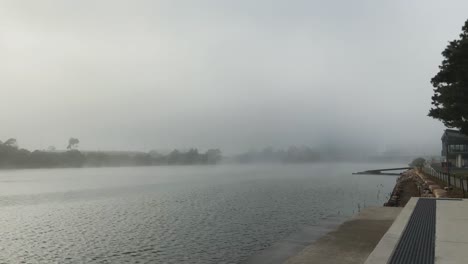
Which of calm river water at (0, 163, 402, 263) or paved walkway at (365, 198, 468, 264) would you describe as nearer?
paved walkway at (365, 198, 468, 264)

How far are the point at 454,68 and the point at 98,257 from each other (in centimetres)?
2795

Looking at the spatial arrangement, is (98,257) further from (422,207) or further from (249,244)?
(422,207)

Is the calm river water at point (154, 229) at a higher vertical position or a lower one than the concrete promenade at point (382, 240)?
lower

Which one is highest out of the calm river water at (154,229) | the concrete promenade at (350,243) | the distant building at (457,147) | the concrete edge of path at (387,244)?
the distant building at (457,147)

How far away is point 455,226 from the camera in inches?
584

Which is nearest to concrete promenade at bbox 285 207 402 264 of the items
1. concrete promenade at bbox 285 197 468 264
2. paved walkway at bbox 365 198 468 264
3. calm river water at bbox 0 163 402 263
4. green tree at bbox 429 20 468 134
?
concrete promenade at bbox 285 197 468 264

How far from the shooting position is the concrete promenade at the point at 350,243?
13695mm

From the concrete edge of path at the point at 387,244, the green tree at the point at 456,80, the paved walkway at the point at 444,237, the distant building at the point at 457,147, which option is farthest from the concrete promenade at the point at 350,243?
the distant building at the point at 457,147

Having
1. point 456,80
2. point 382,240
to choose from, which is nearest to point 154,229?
point 382,240

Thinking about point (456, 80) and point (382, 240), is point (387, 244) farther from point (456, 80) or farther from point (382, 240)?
point (456, 80)

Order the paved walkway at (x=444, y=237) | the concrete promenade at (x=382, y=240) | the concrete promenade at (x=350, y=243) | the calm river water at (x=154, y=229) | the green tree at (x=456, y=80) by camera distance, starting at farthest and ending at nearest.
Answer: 1. the green tree at (x=456, y=80)
2. the calm river water at (x=154, y=229)
3. the concrete promenade at (x=350, y=243)
4. the concrete promenade at (x=382, y=240)
5. the paved walkway at (x=444, y=237)

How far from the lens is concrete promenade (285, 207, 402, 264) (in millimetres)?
13695

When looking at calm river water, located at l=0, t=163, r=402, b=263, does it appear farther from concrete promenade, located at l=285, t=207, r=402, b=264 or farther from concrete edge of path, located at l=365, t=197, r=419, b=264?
concrete edge of path, located at l=365, t=197, r=419, b=264

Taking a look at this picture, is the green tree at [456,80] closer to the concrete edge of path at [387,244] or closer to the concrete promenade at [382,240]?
the concrete promenade at [382,240]
